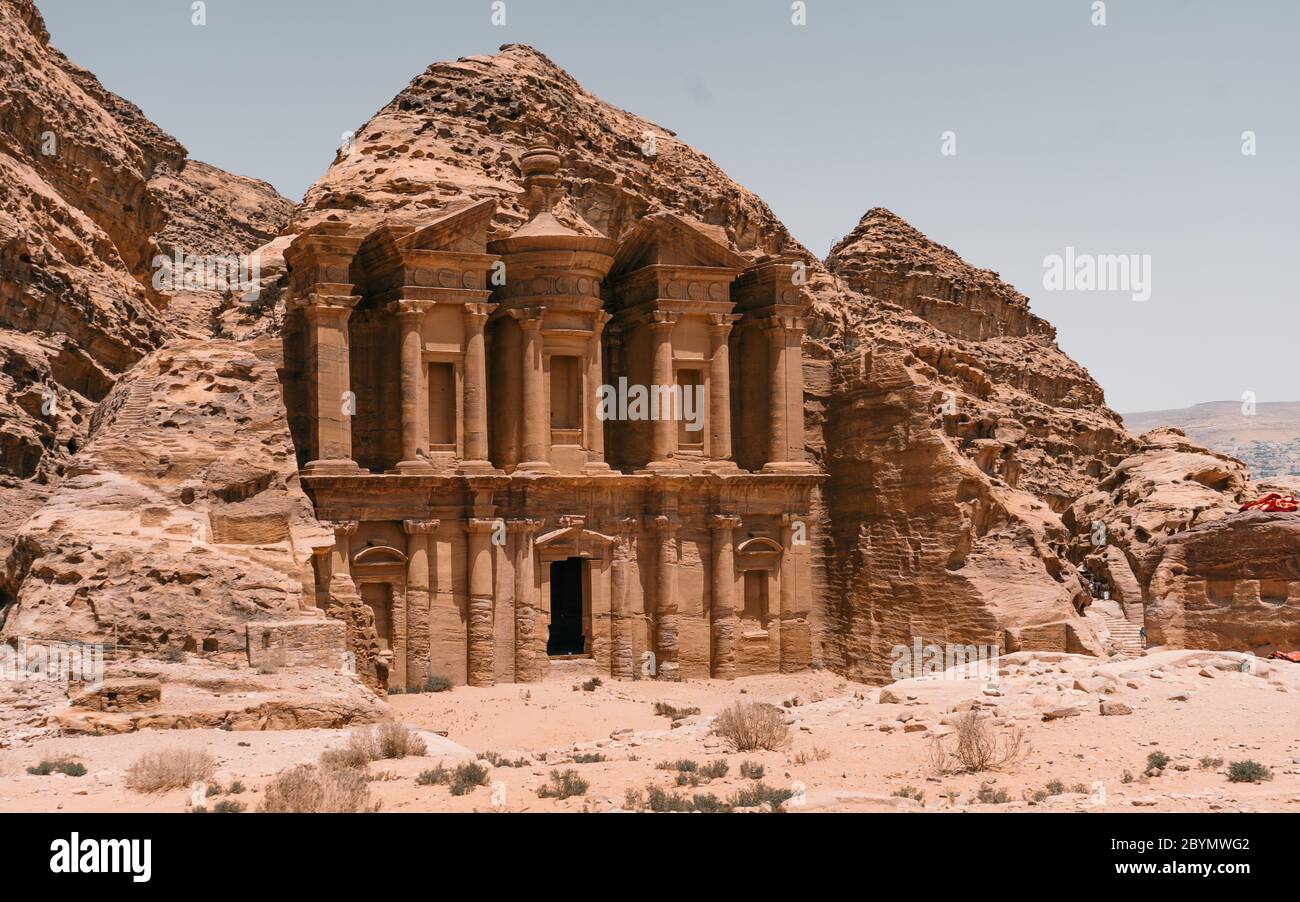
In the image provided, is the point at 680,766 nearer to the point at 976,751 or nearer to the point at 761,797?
the point at 761,797

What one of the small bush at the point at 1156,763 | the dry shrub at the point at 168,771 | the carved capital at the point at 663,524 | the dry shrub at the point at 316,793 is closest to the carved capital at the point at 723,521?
the carved capital at the point at 663,524

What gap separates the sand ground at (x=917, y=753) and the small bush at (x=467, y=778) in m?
0.13

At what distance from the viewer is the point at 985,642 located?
3400 cm

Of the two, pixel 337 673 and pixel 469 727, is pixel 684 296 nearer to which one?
pixel 469 727

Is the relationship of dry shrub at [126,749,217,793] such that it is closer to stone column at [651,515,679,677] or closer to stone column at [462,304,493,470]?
stone column at [462,304,493,470]

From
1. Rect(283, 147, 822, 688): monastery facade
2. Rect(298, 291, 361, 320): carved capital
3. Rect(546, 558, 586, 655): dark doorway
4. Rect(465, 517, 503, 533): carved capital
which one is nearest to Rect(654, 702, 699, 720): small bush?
Rect(283, 147, 822, 688): monastery facade

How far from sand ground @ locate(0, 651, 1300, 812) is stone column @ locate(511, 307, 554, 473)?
9125 mm

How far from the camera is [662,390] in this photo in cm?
3469

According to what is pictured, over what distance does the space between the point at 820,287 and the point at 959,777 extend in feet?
90.7

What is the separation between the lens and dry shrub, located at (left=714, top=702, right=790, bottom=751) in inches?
762

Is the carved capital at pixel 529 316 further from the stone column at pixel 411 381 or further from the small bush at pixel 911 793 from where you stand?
the small bush at pixel 911 793

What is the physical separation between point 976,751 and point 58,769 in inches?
436

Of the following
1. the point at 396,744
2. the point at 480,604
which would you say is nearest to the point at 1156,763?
the point at 396,744

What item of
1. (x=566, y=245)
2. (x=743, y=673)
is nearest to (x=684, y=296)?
(x=566, y=245)
